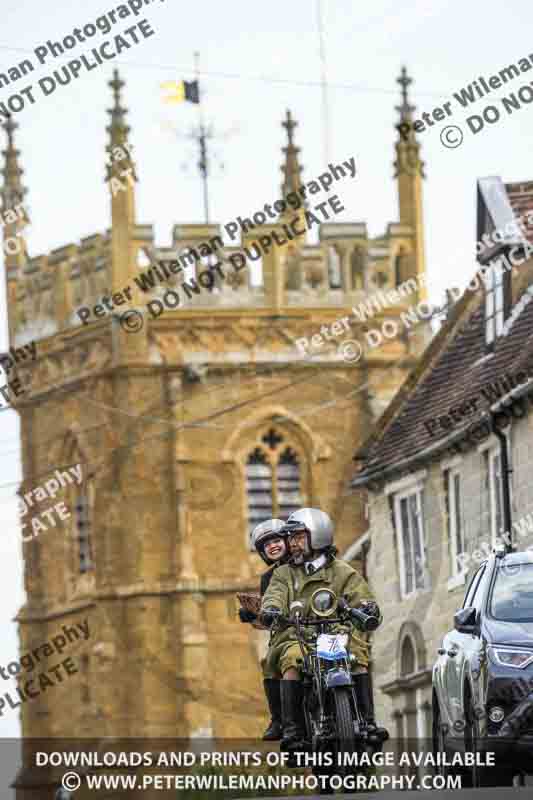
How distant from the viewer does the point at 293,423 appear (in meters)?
81.9

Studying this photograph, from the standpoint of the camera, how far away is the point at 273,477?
271 feet

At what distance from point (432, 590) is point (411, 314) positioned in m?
34.2

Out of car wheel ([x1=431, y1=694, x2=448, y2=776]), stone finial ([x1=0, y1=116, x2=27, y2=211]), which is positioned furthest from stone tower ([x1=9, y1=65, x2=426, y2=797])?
car wheel ([x1=431, y1=694, x2=448, y2=776])

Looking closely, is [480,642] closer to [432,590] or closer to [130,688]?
[432,590]

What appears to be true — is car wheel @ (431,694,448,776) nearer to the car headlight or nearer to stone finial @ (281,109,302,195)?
the car headlight

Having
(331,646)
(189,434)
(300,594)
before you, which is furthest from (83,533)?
(331,646)

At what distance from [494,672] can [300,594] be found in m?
1.84

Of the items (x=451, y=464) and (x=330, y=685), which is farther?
(x=451, y=464)

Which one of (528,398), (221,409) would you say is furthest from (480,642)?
(221,409)

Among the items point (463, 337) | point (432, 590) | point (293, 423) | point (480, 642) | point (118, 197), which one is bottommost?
point (480, 642)

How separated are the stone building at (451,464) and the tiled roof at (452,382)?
0.04m

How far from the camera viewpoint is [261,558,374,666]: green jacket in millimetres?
23000

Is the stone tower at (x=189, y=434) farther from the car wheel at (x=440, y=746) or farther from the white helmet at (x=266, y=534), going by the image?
the white helmet at (x=266, y=534)

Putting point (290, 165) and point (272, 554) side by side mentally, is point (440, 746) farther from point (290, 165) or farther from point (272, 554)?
point (290, 165)
